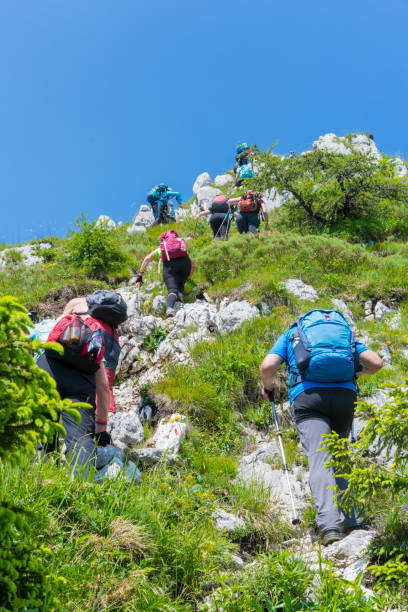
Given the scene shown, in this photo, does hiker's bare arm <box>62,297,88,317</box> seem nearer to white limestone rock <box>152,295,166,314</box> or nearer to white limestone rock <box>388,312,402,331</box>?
white limestone rock <box>152,295,166,314</box>

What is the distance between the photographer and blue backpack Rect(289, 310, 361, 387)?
14.1 feet

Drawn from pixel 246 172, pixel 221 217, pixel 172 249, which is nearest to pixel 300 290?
pixel 172 249

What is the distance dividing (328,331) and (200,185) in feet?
127

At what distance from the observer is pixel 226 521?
12.4 ft

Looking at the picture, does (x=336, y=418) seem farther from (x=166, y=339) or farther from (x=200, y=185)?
(x=200, y=185)

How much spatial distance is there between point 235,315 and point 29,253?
9.16 meters

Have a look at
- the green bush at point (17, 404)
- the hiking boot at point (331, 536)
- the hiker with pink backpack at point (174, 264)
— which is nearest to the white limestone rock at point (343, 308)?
the hiker with pink backpack at point (174, 264)

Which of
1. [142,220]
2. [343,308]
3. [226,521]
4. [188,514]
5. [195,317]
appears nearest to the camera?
[188,514]

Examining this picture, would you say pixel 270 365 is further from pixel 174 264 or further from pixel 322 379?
pixel 174 264

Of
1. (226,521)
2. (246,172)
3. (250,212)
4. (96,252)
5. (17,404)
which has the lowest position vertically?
(226,521)

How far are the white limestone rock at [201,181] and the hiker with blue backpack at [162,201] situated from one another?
74.7 ft

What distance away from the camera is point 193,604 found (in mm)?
2818

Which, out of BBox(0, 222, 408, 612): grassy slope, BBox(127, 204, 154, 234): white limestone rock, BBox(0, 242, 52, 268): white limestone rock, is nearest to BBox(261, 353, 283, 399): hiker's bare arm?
BBox(0, 222, 408, 612): grassy slope

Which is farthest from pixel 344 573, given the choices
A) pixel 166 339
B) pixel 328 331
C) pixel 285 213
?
pixel 285 213
